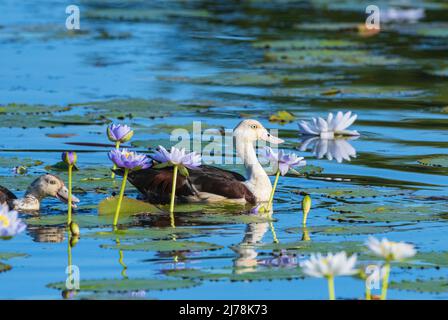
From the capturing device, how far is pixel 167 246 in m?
8.17

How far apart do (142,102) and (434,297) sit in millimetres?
8444

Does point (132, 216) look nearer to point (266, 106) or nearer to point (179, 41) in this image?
point (266, 106)

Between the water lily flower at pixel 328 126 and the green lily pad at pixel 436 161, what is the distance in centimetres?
101

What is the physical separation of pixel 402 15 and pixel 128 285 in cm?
1984

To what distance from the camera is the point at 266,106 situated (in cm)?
1569

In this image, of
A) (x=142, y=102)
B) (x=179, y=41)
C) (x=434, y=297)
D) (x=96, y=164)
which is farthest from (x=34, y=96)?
(x=434, y=297)

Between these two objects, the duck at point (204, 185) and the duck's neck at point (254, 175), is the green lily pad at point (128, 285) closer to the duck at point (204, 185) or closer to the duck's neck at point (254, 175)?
the duck at point (204, 185)

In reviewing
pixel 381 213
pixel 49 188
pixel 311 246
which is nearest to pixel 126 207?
pixel 49 188

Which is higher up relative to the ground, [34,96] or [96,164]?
[34,96]

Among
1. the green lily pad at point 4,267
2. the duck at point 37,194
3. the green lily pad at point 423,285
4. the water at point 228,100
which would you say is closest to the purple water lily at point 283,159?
the water at point 228,100

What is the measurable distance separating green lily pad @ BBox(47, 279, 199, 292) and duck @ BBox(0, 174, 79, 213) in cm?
258

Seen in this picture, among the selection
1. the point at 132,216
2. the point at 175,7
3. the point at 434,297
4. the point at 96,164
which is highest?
the point at 175,7

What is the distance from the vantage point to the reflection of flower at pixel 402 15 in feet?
84.7

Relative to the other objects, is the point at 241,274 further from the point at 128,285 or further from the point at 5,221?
the point at 5,221
